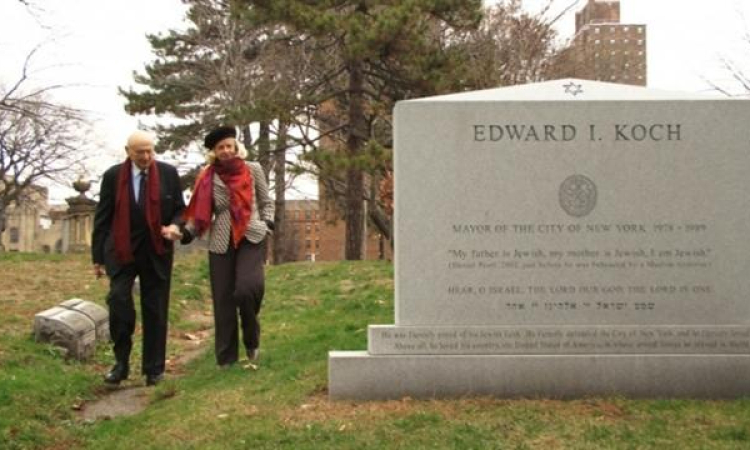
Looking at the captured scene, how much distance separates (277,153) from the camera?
24.0 m

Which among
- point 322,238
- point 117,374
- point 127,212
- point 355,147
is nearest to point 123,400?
point 117,374

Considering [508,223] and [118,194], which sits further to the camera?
[118,194]

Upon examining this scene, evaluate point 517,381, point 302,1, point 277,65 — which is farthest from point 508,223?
point 277,65

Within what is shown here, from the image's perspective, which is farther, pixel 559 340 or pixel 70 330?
pixel 70 330

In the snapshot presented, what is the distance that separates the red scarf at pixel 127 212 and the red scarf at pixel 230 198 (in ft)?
0.77

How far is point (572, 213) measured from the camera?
553 cm

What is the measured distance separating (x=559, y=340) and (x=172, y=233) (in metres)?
2.86

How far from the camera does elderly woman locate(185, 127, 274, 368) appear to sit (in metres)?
6.55

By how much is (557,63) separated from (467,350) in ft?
79.5

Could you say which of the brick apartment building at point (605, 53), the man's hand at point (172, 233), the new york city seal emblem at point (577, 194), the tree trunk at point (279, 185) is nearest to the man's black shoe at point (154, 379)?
the man's hand at point (172, 233)

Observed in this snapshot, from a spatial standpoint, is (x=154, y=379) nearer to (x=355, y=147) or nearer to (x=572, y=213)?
(x=572, y=213)

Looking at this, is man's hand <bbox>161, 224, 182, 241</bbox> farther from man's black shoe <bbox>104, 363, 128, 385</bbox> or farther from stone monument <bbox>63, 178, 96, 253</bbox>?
stone monument <bbox>63, 178, 96, 253</bbox>

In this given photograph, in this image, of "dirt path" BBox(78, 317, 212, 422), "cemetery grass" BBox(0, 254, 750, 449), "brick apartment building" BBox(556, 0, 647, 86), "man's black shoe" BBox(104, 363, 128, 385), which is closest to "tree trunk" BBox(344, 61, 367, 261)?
"brick apartment building" BBox(556, 0, 647, 86)

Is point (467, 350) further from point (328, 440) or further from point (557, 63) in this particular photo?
point (557, 63)
